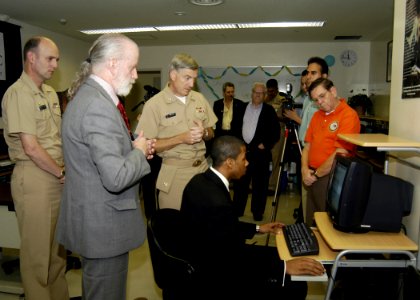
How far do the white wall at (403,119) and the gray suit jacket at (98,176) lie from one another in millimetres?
1428

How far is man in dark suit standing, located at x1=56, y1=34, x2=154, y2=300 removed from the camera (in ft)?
4.17

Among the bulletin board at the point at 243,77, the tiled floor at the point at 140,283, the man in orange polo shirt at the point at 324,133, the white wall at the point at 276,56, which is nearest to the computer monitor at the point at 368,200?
the man in orange polo shirt at the point at 324,133

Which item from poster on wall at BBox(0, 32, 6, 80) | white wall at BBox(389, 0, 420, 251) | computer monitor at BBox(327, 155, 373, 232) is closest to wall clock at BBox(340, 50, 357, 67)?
white wall at BBox(389, 0, 420, 251)

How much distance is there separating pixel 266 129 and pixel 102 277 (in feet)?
10.5

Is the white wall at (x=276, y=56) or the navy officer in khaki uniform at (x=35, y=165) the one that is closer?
the navy officer in khaki uniform at (x=35, y=165)

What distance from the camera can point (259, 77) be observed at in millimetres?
6590

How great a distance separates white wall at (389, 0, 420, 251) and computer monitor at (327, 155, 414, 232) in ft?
0.54

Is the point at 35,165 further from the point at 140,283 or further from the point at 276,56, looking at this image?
the point at 276,56

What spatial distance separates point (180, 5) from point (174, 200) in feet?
8.78

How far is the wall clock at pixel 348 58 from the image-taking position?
6312 millimetres

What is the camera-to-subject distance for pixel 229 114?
16.2ft

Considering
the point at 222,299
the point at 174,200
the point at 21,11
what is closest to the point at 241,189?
the point at 174,200

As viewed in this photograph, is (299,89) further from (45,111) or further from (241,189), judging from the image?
(45,111)

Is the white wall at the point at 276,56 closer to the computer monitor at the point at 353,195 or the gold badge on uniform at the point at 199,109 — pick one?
the gold badge on uniform at the point at 199,109
